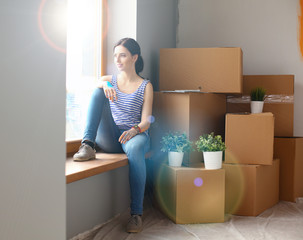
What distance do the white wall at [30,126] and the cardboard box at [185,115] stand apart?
1.18 m

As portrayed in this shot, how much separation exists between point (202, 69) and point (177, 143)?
623mm

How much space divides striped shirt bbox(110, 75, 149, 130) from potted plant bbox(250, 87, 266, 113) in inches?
35.7

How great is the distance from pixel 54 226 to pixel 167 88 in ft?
5.10

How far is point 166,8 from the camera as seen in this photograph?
3.02 m

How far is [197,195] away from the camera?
6.81 ft

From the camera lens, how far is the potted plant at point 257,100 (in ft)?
8.55

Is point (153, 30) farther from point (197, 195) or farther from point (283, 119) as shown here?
point (197, 195)

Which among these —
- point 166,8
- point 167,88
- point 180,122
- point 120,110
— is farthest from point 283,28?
point 120,110

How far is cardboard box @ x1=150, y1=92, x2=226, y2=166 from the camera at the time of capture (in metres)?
2.26

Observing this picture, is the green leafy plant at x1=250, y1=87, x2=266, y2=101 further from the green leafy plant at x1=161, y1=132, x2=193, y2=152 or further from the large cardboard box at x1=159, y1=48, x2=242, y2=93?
the green leafy plant at x1=161, y1=132, x2=193, y2=152

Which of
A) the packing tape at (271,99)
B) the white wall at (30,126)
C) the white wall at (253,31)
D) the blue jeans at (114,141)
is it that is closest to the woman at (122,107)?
the blue jeans at (114,141)

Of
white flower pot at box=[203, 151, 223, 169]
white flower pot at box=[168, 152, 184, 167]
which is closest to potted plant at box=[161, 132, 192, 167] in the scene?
white flower pot at box=[168, 152, 184, 167]

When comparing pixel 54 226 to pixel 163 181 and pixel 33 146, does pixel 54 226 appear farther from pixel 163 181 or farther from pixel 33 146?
pixel 163 181

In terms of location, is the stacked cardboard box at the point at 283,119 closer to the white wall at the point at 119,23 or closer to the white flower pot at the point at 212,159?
the white flower pot at the point at 212,159
